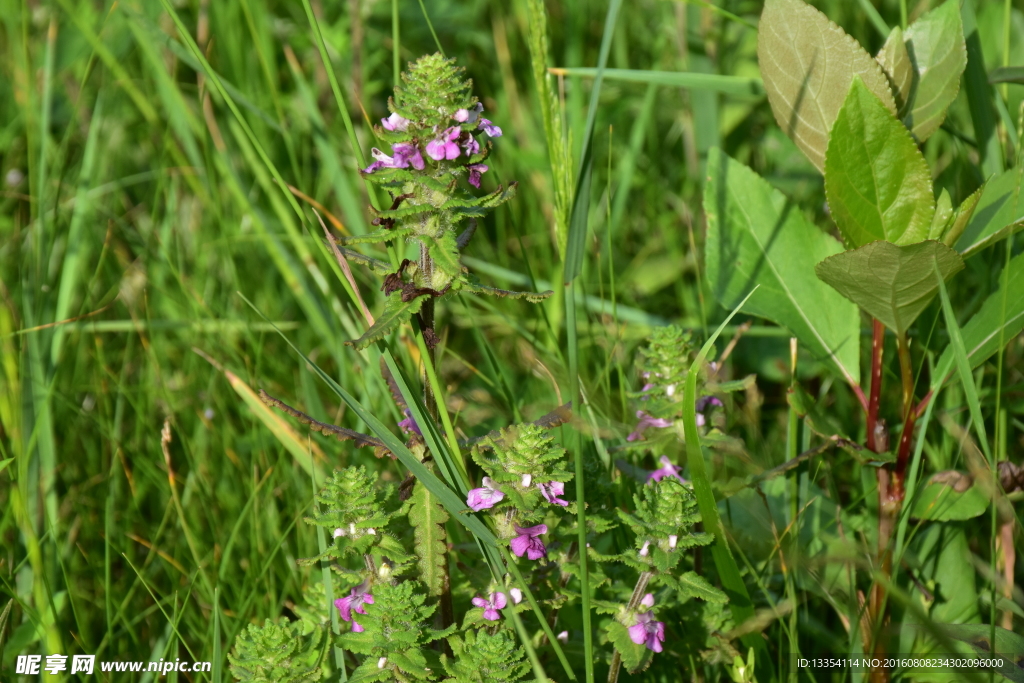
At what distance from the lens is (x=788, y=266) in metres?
2.11

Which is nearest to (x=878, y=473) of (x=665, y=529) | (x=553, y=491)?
(x=665, y=529)

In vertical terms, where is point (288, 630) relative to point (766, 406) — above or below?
above

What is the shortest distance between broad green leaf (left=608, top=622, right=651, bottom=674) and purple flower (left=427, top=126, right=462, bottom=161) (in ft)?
2.95

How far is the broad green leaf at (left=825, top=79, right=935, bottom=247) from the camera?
5.48ft

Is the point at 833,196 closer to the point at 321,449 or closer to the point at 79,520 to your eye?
the point at 321,449

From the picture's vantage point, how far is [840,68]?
1817 millimetres

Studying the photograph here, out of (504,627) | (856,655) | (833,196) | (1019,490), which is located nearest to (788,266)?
(833,196)

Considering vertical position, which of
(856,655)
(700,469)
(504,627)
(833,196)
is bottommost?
(856,655)

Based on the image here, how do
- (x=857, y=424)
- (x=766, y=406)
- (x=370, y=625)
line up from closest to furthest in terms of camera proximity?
(x=370, y=625), (x=857, y=424), (x=766, y=406)

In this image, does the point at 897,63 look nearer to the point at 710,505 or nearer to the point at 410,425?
the point at 710,505

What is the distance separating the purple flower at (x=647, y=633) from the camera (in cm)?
156

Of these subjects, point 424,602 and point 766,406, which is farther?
point 766,406

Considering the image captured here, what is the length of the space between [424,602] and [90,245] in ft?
7.84

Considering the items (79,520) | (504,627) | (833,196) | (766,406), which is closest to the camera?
(504,627)
